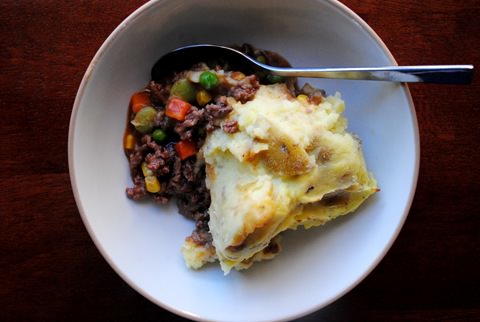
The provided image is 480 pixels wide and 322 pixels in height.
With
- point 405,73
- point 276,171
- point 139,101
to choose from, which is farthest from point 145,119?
point 405,73

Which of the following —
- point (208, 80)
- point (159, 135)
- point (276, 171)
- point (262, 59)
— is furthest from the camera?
point (262, 59)

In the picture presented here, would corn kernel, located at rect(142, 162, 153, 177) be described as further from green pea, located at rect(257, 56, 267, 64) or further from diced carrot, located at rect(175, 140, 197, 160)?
green pea, located at rect(257, 56, 267, 64)

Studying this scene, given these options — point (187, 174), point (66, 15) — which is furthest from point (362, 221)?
point (66, 15)

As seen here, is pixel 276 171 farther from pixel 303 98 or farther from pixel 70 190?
pixel 70 190

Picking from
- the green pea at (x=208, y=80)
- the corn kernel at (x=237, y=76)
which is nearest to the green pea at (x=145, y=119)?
the green pea at (x=208, y=80)

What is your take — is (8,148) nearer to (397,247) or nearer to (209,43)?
(209,43)

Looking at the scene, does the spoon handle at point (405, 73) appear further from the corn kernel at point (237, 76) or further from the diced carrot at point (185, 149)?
the diced carrot at point (185, 149)

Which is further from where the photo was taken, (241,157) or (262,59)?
(262,59)
